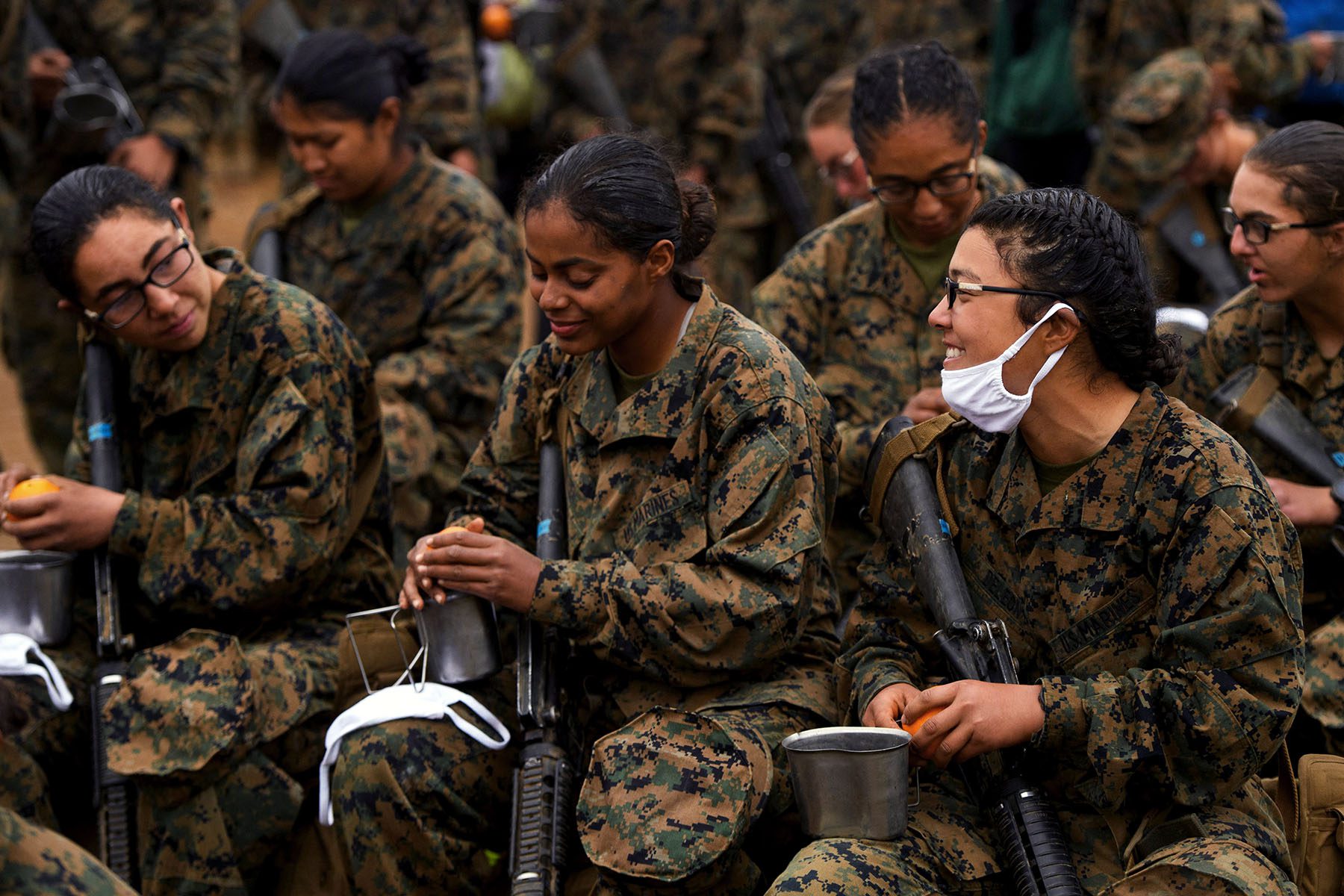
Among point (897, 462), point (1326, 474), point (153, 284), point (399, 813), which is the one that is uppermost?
point (153, 284)

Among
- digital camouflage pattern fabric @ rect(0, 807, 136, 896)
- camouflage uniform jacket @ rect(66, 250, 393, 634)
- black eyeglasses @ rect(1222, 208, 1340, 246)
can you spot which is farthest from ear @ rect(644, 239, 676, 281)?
digital camouflage pattern fabric @ rect(0, 807, 136, 896)

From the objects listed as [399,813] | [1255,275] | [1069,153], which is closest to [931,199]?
[1255,275]

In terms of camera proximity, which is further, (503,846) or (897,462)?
(503,846)

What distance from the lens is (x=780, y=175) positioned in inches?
363

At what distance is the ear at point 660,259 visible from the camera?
3.33m

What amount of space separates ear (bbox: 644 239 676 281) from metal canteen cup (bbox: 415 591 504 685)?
0.82 metres

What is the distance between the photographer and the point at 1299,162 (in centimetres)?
369

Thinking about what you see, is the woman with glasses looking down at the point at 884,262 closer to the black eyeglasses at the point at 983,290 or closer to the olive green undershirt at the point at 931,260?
the olive green undershirt at the point at 931,260

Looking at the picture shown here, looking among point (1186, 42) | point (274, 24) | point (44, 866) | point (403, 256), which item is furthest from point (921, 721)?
point (274, 24)

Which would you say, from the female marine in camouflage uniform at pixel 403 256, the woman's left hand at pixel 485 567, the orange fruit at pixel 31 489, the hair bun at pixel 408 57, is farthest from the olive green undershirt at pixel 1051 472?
the hair bun at pixel 408 57

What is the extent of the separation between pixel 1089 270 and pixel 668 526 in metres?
1.05

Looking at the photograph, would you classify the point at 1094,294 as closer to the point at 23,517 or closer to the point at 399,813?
the point at 399,813

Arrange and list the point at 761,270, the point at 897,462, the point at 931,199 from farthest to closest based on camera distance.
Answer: the point at 761,270 → the point at 931,199 → the point at 897,462

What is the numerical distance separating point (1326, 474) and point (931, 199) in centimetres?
129
